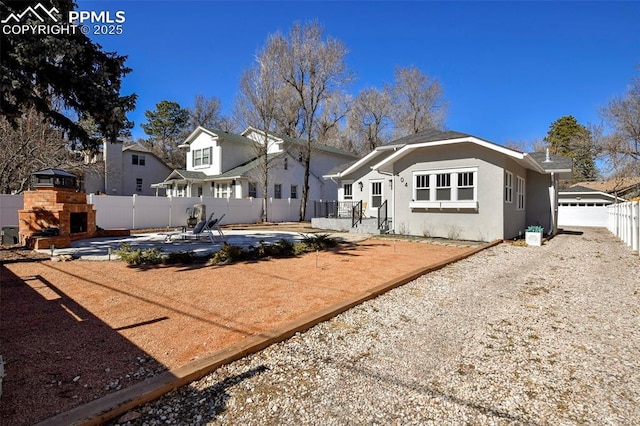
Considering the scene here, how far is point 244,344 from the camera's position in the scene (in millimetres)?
3316

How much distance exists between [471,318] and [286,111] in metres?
22.8

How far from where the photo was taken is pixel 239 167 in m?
25.2

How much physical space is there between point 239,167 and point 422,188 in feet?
52.0

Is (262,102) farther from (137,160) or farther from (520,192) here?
(520,192)

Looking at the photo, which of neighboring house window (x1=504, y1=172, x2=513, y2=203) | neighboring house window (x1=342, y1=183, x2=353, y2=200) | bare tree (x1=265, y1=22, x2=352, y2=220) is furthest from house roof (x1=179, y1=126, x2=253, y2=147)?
neighboring house window (x1=504, y1=172, x2=513, y2=203)

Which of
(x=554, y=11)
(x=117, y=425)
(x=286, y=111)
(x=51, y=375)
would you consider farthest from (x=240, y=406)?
(x=286, y=111)

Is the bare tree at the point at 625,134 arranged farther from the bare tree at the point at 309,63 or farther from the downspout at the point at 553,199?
the bare tree at the point at 309,63

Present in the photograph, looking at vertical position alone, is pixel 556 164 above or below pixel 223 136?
below

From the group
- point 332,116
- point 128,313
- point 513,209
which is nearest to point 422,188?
point 513,209

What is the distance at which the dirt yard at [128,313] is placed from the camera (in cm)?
269

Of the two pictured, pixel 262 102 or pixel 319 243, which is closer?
pixel 319 243

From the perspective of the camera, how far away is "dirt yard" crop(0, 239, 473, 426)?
106 inches

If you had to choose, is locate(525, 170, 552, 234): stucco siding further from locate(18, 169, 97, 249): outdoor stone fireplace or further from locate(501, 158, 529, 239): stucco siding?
locate(18, 169, 97, 249): outdoor stone fireplace

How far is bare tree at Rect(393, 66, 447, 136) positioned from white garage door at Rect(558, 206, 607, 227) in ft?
47.7
